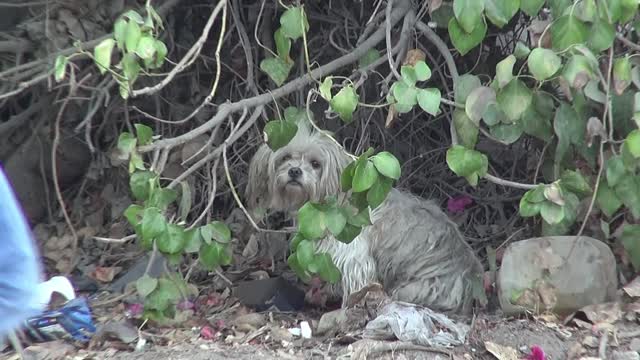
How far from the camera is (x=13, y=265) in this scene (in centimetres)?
235

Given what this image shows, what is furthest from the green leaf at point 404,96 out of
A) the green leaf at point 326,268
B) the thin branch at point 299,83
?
the green leaf at point 326,268

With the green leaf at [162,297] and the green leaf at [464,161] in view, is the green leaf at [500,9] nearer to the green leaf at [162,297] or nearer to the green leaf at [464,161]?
the green leaf at [464,161]

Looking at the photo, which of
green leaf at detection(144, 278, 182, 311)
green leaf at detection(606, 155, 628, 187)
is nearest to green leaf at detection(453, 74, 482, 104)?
green leaf at detection(606, 155, 628, 187)

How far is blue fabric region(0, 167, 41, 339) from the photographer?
2311 mm

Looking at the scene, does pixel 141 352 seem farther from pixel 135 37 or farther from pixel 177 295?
pixel 135 37

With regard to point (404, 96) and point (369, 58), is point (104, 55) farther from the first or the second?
point (369, 58)

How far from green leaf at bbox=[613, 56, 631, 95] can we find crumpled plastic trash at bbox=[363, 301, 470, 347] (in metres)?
1.41

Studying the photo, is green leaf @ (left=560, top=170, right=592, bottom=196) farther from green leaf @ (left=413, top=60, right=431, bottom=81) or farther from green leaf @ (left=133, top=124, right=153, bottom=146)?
green leaf @ (left=133, top=124, right=153, bottom=146)

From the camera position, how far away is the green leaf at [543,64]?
407cm

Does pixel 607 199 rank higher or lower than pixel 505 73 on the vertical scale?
lower

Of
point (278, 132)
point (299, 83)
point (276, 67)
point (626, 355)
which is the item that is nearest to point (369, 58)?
point (299, 83)

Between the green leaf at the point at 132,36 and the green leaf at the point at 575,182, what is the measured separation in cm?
210

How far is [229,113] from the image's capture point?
16.7 ft

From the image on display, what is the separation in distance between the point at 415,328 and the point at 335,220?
0.71 m
